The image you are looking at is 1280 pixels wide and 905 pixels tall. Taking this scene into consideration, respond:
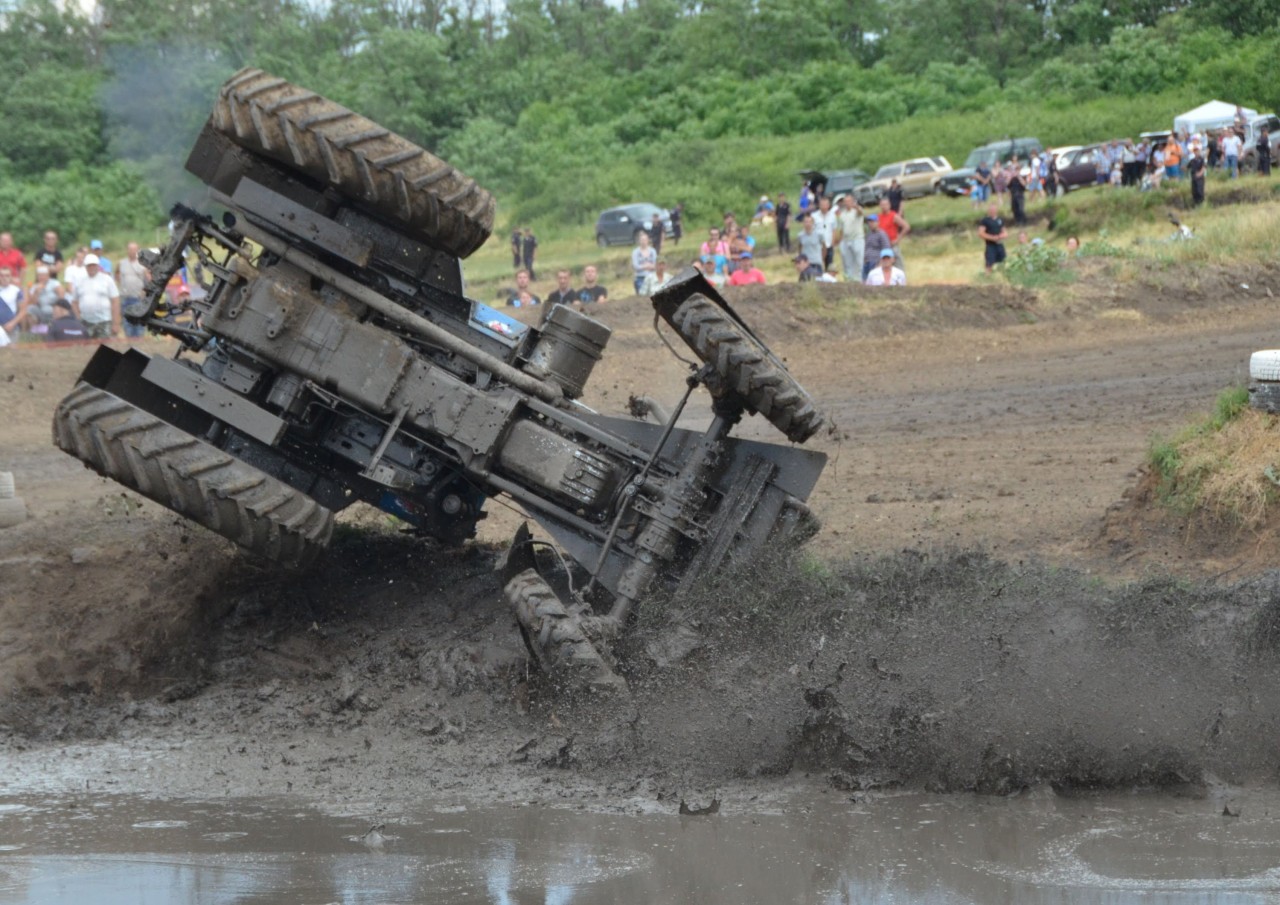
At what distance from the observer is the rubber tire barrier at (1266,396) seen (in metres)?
10.3

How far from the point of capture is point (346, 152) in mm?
8547

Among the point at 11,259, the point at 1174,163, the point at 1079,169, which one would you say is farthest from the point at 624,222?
the point at 11,259

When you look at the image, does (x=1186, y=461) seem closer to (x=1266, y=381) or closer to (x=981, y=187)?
(x=1266, y=381)

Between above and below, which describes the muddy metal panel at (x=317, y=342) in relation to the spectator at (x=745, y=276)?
below

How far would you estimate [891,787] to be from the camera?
711cm

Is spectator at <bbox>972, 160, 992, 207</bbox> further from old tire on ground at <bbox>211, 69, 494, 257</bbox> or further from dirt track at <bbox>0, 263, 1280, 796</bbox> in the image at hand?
old tire on ground at <bbox>211, 69, 494, 257</bbox>

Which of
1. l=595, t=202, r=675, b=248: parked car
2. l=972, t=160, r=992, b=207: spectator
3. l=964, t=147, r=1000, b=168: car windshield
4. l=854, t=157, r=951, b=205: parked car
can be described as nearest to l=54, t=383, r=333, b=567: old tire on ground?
l=972, t=160, r=992, b=207: spectator

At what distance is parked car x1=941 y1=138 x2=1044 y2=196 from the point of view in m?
42.7

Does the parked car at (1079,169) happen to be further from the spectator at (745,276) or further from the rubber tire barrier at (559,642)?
the rubber tire barrier at (559,642)

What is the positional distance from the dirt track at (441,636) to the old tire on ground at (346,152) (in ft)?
7.75

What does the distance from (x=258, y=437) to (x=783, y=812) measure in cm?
366

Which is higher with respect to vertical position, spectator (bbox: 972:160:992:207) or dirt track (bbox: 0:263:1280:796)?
spectator (bbox: 972:160:992:207)

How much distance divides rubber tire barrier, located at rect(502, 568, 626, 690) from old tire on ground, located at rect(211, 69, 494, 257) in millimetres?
2127

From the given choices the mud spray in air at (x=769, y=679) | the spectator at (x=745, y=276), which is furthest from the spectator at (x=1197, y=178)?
the mud spray in air at (x=769, y=679)
